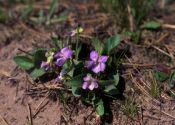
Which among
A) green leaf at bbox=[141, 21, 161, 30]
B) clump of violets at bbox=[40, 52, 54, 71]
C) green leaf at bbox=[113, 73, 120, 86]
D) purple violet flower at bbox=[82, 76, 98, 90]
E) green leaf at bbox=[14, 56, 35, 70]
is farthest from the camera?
green leaf at bbox=[141, 21, 161, 30]

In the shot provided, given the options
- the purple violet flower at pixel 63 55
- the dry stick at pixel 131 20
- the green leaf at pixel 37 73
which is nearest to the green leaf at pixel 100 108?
the purple violet flower at pixel 63 55

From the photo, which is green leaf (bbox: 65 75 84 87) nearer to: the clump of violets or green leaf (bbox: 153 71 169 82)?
the clump of violets

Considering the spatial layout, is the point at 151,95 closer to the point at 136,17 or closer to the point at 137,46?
the point at 137,46

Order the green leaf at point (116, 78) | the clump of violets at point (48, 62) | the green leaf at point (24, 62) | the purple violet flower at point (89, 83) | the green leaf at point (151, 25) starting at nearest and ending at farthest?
1. the purple violet flower at point (89, 83)
2. the green leaf at point (116, 78)
3. the clump of violets at point (48, 62)
4. the green leaf at point (24, 62)
5. the green leaf at point (151, 25)

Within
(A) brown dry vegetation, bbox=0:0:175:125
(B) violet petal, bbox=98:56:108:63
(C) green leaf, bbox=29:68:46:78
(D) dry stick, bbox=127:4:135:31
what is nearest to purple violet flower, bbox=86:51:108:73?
(B) violet petal, bbox=98:56:108:63

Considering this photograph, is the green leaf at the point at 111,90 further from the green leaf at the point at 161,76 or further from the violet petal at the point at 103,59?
the green leaf at the point at 161,76
